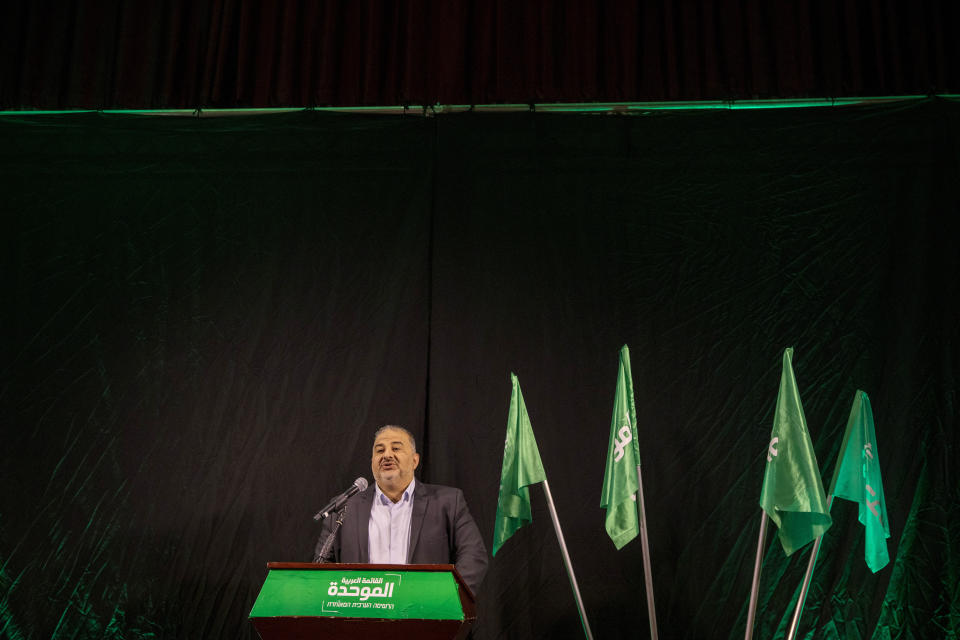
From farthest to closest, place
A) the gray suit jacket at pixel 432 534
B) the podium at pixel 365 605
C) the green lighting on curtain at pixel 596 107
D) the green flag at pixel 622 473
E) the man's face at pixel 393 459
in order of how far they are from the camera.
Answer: the green lighting on curtain at pixel 596 107 < the man's face at pixel 393 459 < the gray suit jacket at pixel 432 534 < the green flag at pixel 622 473 < the podium at pixel 365 605

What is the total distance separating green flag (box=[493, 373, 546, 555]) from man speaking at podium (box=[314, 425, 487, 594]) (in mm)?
197

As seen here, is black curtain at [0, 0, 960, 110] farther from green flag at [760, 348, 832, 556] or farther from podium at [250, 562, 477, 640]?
podium at [250, 562, 477, 640]

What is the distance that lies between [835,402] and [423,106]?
255cm

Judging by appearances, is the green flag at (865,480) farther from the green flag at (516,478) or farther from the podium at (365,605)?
the podium at (365,605)

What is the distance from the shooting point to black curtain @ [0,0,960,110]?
4.94m

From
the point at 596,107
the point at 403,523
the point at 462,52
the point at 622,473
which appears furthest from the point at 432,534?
the point at 462,52

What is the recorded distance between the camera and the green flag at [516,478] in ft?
12.6

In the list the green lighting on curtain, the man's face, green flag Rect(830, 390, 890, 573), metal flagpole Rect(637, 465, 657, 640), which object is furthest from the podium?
the green lighting on curtain

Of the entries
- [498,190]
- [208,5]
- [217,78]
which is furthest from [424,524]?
[208,5]

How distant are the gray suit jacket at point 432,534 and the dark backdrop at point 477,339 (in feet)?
1.34

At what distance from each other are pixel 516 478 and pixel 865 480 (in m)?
1.36

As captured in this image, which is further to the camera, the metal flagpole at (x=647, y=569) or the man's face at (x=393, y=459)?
the man's face at (x=393, y=459)

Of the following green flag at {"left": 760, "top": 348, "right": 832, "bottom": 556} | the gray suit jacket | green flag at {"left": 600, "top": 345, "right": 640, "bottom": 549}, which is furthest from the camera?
the gray suit jacket

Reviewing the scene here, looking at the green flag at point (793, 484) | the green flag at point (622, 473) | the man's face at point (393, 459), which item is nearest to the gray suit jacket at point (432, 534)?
the man's face at point (393, 459)
